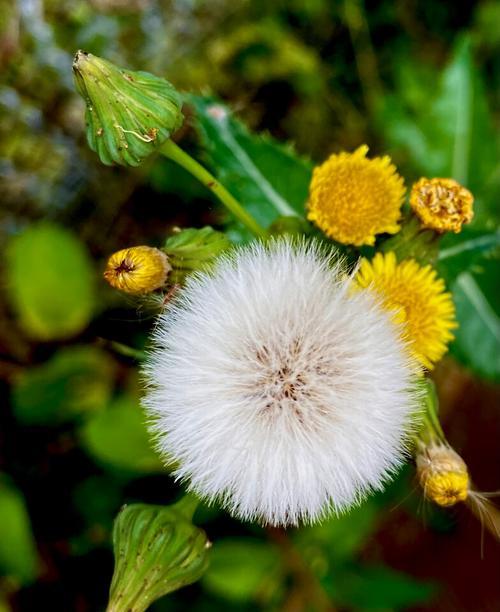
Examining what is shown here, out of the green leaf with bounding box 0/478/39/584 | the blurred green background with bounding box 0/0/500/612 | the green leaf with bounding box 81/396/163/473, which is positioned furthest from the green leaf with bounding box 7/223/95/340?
the green leaf with bounding box 0/478/39/584

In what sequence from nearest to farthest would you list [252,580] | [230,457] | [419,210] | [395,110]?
[230,457], [419,210], [252,580], [395,110]

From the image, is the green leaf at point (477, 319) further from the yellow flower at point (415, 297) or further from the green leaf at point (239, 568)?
the green leaf at point (239, 568)

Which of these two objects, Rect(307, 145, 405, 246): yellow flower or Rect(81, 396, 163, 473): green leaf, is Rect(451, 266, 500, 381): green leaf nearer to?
Rect(307, 145, 405, 246): yellow flower

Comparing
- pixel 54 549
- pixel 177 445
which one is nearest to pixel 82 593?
pixel 54 549

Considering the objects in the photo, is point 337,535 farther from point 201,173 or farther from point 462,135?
point 201,173

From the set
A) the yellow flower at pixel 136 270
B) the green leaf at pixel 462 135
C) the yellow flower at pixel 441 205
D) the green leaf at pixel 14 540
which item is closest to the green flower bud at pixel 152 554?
the yellow flower at pixel 136 270

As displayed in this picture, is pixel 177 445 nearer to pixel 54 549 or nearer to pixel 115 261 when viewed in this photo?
pixel 115 261
